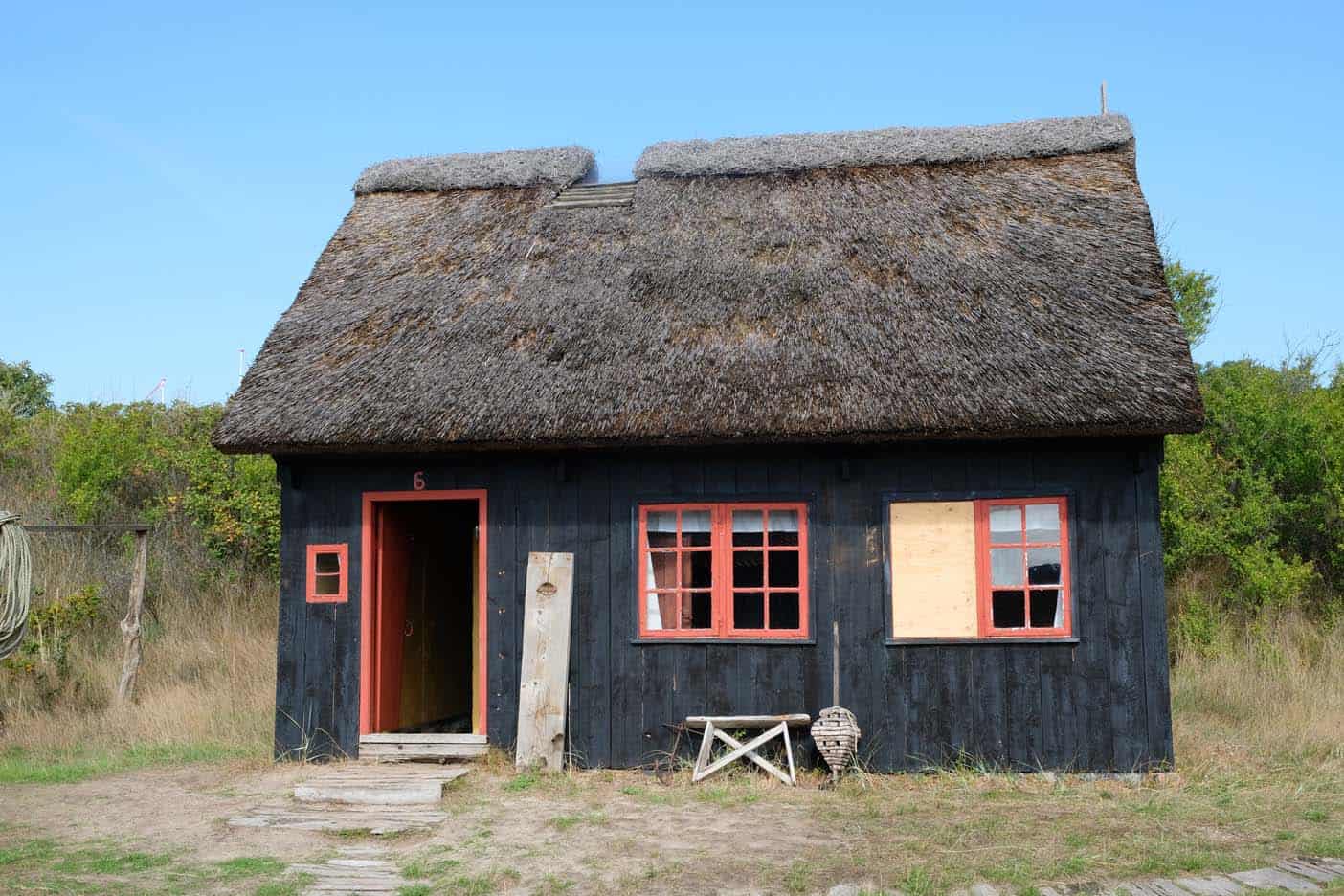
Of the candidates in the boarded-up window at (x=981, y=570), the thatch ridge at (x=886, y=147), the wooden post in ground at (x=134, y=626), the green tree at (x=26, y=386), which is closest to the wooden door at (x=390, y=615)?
the wooden post in ground at (x=134, y=626)

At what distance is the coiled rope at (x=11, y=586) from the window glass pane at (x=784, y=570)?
5.23 m

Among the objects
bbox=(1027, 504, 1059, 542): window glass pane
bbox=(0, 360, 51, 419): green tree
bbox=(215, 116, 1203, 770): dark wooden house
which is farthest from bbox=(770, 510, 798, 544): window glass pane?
bbox=(0, 360, 51, 419): green tree

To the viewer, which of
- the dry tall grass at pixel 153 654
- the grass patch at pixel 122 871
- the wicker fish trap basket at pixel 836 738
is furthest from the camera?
the dry tall grass at pixel 153 654

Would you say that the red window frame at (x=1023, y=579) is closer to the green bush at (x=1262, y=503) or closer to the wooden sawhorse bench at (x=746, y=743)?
the wooden sawhorse bench at (x=746, y=743)

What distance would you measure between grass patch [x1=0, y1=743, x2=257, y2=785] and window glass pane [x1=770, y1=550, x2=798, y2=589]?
14.4ft

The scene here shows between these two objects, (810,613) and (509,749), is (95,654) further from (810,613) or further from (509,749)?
(810,613)

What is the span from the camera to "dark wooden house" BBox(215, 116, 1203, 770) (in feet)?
27.9

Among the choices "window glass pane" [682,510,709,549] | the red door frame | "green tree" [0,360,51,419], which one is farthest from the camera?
"green tree" [0,360,51,419]

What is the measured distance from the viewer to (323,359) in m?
9.72

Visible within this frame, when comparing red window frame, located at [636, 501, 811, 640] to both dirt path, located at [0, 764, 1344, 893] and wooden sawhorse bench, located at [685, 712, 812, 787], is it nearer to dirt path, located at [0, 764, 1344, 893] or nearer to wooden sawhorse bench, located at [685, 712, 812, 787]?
wooden sawhorse bench, located at [685, 712, 812, 787]

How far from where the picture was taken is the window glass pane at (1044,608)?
8.64 metres

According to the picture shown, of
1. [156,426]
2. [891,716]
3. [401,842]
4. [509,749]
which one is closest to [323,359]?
[509,749]

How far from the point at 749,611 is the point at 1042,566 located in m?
2.14

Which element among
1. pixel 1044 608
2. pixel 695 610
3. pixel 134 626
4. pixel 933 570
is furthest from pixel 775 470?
pixel 134 626
